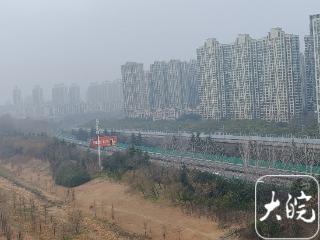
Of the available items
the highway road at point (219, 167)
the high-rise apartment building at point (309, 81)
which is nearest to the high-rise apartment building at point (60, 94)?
the high-rise apartment building at point (309, 81)

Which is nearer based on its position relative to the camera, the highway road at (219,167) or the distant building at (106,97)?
the highway road at (219,167)

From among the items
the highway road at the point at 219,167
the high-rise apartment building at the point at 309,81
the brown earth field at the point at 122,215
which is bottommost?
the brown earth field at the point at 122,215

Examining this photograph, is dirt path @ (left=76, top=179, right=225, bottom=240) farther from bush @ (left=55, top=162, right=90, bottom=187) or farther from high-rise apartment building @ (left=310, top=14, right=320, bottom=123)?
high-rise apartment building @ (left=310, top=14, right=320, bottom=123)

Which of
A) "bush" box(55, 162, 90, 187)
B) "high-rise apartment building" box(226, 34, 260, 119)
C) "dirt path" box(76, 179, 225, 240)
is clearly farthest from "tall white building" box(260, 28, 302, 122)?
"dirt path" box(76, 179, 225, 240)

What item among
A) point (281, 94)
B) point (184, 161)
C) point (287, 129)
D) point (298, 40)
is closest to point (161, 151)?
point (184, 161)

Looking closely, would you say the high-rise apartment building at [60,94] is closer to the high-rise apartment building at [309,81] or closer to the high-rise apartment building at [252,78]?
the high-rise apartment building at [252,78]

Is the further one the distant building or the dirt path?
the distant building

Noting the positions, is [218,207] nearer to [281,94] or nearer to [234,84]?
[281,94]
